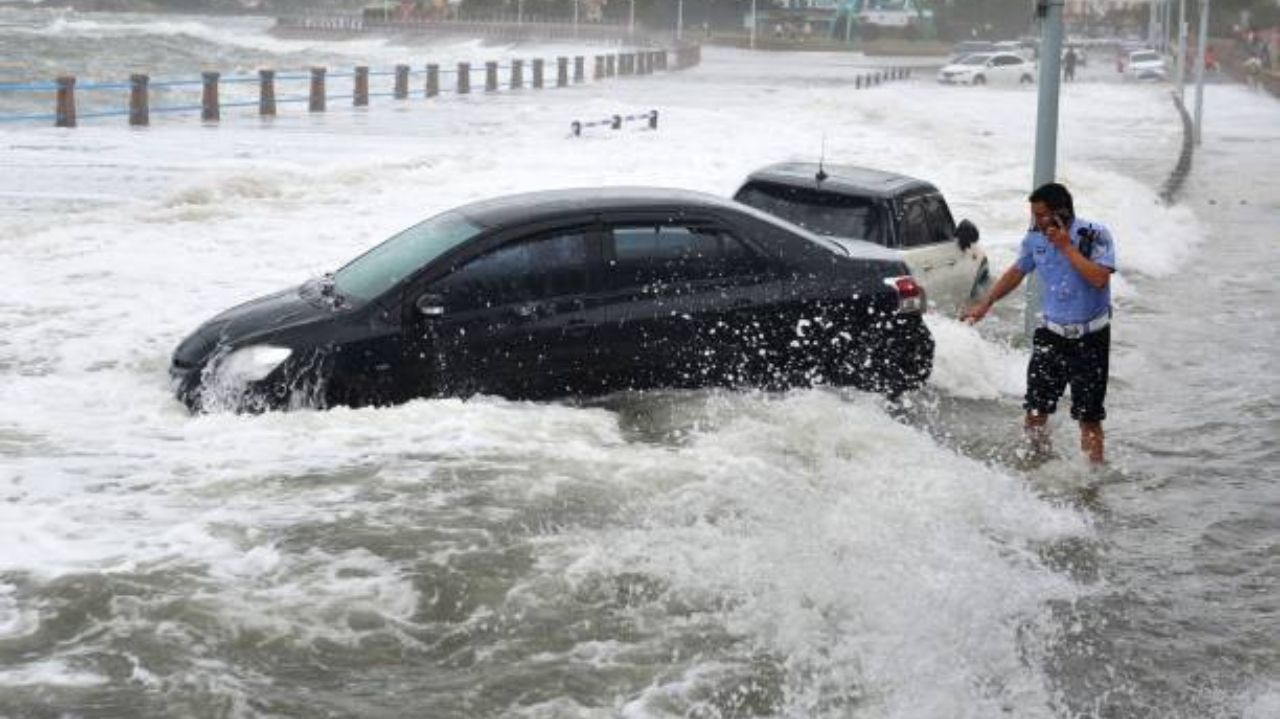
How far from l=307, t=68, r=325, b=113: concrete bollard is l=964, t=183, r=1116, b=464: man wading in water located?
30.1m

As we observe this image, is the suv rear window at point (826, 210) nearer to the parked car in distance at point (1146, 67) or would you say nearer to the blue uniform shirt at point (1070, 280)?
the blue uniform shirt at point (1070, 280)

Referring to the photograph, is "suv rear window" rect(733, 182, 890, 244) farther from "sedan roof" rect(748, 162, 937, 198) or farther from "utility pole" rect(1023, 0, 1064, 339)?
"utility pole" rect(1023, 0, 1064, 339)

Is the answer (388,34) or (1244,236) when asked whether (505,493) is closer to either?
(1244,236)

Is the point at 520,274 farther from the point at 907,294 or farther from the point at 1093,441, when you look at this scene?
the point at 1093,441

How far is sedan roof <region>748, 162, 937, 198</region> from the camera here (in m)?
10.0

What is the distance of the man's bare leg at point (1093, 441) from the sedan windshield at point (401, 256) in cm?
342

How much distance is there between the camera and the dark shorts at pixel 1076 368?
303 inches

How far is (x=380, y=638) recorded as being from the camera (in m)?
5.35

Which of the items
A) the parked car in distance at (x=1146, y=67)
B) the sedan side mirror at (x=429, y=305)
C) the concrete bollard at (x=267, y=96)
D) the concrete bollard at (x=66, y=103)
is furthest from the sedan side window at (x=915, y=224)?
the parked car in distance at (x=1146, y=67)

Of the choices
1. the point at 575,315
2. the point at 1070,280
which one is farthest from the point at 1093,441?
the point at 575,315

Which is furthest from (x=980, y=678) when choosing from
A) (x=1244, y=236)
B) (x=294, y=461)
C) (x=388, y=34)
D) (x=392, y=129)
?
(x=388, y=34)

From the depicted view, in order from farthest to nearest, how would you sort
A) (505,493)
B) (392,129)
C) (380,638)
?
(392,129) < (505,493) < (380,638)

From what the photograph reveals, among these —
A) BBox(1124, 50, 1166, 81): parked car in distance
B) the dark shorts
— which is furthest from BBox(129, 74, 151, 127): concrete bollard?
BBox(1124, 50, 1166, 81): parked car in distance

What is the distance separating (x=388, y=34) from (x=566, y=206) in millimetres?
131615
